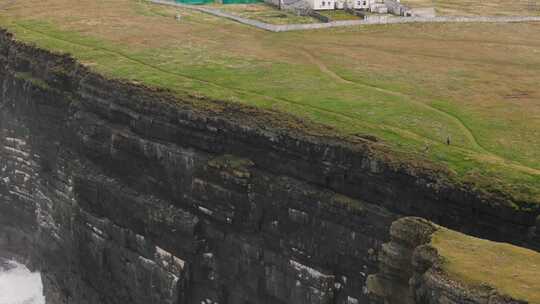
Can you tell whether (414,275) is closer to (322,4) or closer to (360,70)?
(360,70)

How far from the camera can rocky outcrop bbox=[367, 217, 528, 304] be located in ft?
94.9

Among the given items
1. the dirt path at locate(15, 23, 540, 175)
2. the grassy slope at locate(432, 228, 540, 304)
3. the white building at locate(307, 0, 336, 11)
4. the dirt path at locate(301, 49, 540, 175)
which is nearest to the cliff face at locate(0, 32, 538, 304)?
the grassy slope at locate(432, 228, 540, 304)

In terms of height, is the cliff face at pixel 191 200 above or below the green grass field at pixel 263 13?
below

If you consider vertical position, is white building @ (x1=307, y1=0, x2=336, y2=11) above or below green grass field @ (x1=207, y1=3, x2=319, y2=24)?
above

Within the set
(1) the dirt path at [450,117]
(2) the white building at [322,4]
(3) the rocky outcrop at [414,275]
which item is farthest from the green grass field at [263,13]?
(3) the rocky outcrop at [414,275]

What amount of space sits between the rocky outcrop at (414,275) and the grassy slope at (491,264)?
35cm

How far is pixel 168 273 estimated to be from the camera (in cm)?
4788

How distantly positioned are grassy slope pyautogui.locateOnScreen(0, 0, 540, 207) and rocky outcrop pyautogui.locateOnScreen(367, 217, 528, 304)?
4276mm

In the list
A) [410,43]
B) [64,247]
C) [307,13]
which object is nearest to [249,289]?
[64,247]

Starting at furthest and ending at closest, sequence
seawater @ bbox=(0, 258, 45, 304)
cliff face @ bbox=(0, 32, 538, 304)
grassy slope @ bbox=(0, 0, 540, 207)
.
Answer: seawater @ bbox=(0, 258, 45, 304)
grassy slope @ bbox=(0, 0, 540, 207)
cliff face @ bbox=(0, 32, 538, 304)

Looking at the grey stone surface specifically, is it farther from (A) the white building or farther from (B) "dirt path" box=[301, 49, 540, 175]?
(B) "dirt path" box=[301, 49, 540, 175]

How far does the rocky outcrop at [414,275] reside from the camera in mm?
28922

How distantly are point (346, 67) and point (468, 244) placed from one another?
36.8 m

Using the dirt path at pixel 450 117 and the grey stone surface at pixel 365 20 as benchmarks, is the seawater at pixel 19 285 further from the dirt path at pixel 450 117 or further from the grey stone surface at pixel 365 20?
the grey stone surface at pixel 365 20
